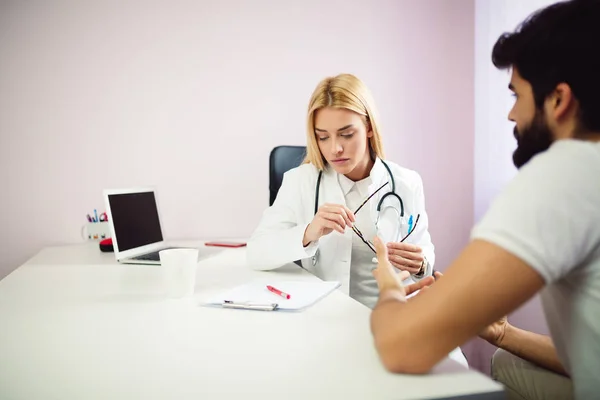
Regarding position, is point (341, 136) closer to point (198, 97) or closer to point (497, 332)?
point (497, 332)

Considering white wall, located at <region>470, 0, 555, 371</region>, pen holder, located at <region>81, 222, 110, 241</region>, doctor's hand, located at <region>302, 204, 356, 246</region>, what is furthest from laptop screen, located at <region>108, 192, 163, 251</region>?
white wall, located at <region>470, 0, 555, 371</region>

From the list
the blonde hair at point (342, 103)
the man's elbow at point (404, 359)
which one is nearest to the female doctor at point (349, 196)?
the blonde hair at point (342, 103)

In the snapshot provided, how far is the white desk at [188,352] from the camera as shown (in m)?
0.62

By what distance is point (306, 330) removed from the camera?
854mm

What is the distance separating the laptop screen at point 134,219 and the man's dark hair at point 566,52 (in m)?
1.38

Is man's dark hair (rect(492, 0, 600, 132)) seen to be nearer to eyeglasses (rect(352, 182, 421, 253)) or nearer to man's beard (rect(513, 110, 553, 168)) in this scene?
man's beard (rect(513, 110, 553, 168))

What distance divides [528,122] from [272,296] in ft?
2.12

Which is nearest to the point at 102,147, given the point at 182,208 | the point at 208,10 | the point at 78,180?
the point at 78,180

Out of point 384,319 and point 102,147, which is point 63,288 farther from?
point 102,147

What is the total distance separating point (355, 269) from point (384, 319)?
2.99 ft

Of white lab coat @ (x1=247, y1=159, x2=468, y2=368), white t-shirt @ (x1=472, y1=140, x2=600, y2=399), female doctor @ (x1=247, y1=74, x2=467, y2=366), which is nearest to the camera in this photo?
white t-shirt @ (x1=472, y1=140, x2=600, y2=399)

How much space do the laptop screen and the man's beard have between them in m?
1.33

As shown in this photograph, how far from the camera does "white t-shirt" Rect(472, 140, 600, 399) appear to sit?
58cm

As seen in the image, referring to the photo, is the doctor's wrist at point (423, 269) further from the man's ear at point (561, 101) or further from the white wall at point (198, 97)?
the white wall at point (198, 97)
